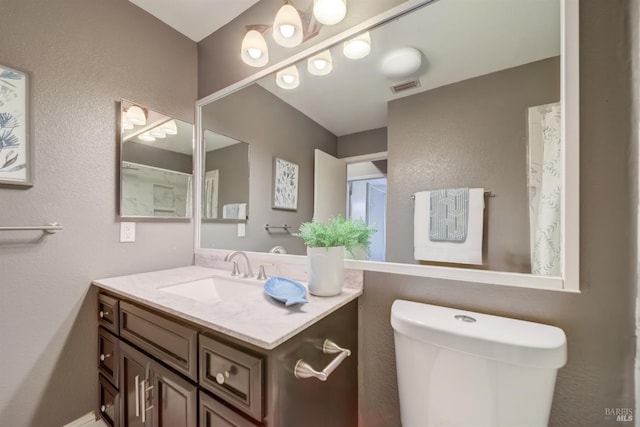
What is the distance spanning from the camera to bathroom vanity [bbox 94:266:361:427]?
25.7 inches

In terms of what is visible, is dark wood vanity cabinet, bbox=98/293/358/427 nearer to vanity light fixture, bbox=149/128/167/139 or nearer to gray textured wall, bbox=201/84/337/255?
gray textured wall, bbox=201/84/337/255

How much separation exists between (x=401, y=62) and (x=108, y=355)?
6.17 ft

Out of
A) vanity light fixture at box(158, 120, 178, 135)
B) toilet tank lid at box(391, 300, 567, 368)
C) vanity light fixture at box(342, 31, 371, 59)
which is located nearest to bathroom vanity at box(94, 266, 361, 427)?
toilet tank lid at box(391, 300, 567, 368)

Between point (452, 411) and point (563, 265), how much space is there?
0.53m

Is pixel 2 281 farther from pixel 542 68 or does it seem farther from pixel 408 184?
pixel 542 68

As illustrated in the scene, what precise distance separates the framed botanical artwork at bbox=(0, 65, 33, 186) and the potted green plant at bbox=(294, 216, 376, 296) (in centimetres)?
121

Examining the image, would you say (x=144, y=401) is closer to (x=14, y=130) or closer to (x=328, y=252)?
(x=328, y=252)

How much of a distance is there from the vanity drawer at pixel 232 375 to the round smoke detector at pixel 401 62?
119cm

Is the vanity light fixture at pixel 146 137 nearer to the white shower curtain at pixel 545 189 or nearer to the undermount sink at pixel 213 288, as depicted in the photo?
the undermount sink at pixel 213 288

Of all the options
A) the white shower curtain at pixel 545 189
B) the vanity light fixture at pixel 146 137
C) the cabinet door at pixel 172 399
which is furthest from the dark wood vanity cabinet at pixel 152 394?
the white shower curtain at pixel 545 189

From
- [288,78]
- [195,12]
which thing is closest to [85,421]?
[288,78]

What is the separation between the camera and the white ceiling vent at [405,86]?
3.44ft

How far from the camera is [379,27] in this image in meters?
1.07

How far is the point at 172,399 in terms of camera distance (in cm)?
84
